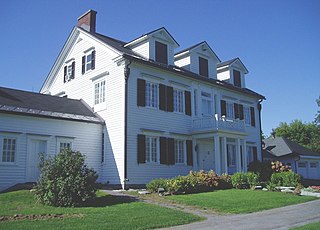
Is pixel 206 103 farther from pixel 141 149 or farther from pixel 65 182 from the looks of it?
pixel 65 182

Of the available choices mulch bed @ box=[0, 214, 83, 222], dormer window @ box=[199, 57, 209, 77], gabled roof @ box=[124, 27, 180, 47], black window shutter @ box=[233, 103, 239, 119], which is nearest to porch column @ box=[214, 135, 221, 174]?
black window shutter @ box=[233, 103, 239, 119]

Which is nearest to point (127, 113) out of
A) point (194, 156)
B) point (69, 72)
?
point (194, 156)

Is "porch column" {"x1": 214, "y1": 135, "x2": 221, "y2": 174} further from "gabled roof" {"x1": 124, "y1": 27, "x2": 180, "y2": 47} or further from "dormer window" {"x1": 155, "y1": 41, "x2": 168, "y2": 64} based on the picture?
"gabled roof" {"x1": 124, "y1": 27, "x2": 180, "y2": 47}

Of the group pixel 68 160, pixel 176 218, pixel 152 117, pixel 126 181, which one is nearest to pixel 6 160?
pixel 68 160

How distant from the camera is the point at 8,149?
17.5 metres

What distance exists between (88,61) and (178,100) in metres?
6.95

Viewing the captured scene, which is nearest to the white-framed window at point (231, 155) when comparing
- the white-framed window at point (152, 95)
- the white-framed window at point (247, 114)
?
the white-framed window at point (247, 114)

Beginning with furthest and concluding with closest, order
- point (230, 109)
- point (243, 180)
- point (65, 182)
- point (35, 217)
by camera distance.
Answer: point (230, 109) < point (243, 180) < point (65, 182) < point (35, 217)

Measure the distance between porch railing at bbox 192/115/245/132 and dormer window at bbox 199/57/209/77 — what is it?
15.5 feet

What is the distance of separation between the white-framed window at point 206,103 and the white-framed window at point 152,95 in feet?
15.5

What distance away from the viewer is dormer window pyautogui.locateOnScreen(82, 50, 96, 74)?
23511 millimetres

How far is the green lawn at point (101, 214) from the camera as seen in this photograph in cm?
972

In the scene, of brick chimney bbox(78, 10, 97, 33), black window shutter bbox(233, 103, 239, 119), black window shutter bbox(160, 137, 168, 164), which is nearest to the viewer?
black window shutter bbox(160, 137, 168, 164)

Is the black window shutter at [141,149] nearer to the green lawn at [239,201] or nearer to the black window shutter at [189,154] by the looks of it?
the black window shutter at [189,154]
